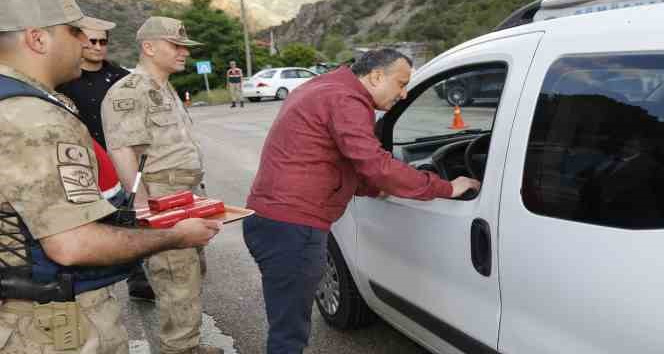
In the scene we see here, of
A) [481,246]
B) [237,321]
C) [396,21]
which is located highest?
[396,21]

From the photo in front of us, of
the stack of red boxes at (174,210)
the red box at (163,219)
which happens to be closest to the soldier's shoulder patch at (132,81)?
the stack of red boxes at (174,210)

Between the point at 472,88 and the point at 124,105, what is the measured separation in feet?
5.06

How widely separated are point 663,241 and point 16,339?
1.61 meters

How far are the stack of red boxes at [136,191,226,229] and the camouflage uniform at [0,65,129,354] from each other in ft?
0.64

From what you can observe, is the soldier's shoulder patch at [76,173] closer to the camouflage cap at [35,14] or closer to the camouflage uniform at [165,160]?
the camouflage cap at [35,14]

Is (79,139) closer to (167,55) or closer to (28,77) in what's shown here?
(28,77)

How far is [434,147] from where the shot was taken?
3018 mm

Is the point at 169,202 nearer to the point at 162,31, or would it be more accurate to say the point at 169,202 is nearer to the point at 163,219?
the point at 163,219

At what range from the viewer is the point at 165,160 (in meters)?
2.73

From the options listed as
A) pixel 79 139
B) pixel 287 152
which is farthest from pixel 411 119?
pixel 79 139

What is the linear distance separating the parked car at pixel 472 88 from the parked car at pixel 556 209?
6 cm

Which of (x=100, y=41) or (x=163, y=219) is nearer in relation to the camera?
(x=163, y=219)

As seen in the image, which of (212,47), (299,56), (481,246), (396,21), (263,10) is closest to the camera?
(481,246)

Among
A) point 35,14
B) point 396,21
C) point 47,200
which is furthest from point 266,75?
point 396,21
